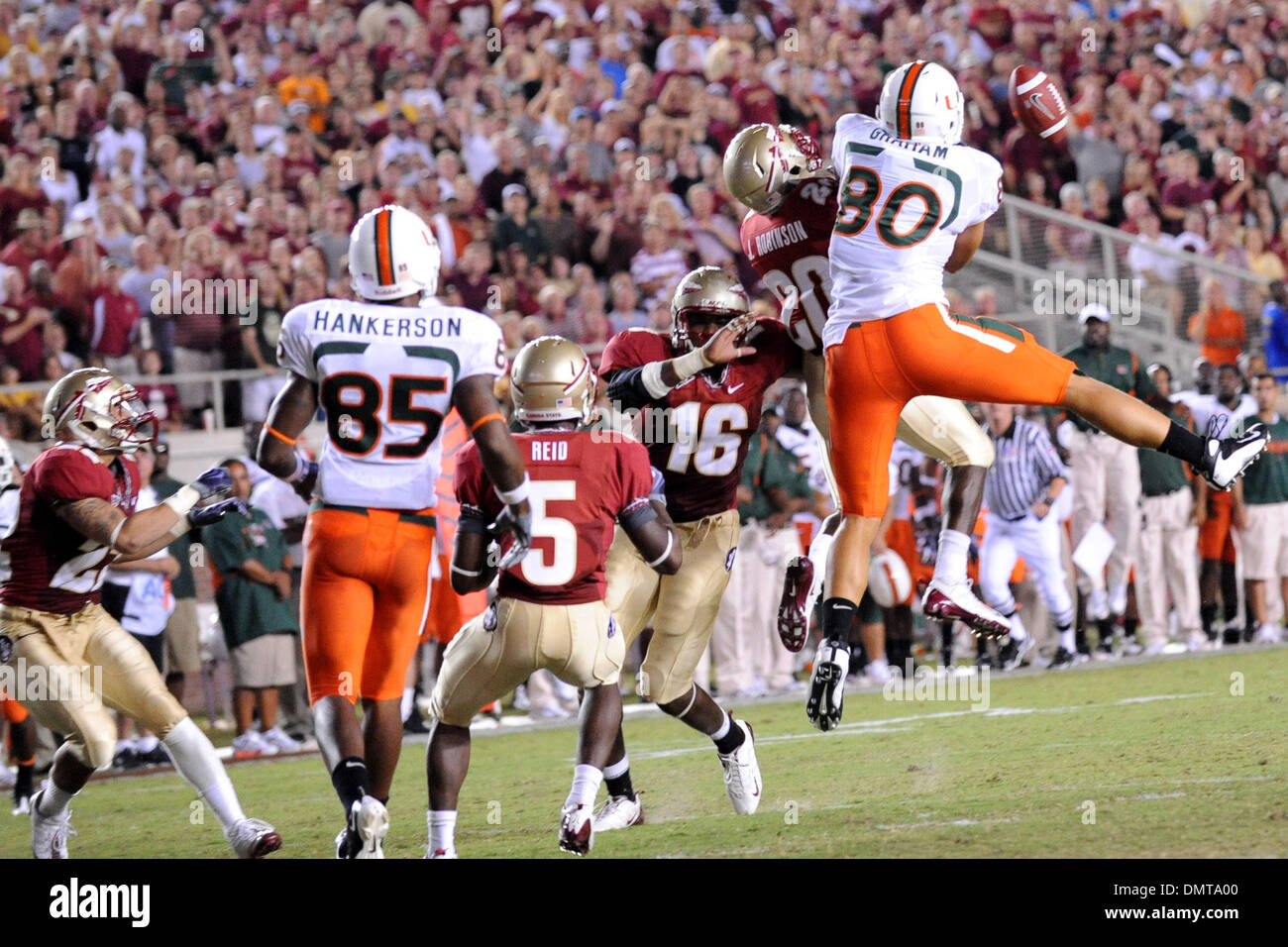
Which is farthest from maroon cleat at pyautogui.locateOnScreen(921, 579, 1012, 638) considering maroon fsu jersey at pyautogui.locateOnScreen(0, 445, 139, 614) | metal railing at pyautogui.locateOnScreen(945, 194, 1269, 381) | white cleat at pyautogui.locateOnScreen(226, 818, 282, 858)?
metal railing at pyautogui.locateOnScreen(945, 194, 1269, 381)

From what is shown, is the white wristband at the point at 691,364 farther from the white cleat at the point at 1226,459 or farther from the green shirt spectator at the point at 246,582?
the green shirt spectator at the point at 246,582

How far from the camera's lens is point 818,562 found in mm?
6770

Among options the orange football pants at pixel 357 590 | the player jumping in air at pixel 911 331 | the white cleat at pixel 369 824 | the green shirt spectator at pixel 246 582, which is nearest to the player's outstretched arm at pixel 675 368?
the player jumping in air at pixel 911 331

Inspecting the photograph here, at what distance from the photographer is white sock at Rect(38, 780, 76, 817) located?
21.3ft

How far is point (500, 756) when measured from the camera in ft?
30.6

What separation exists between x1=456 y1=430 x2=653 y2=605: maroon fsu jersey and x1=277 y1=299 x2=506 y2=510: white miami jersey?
0.24 m

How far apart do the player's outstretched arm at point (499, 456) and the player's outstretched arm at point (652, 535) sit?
428mm

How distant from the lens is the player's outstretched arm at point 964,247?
6.46 metres

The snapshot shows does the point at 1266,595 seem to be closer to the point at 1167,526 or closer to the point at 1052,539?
the point at 1167,526

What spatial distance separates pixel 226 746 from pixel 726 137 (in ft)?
23.3

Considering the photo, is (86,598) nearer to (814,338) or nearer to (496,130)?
(814,338)

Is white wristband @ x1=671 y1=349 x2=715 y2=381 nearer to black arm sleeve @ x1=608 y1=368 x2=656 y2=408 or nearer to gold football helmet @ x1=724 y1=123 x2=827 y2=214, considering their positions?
black arm sleeve @ x1=608 y1=368 x2=656 y2=408

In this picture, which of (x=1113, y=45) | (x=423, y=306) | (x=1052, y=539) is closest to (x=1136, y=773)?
(x=423, y=306)
